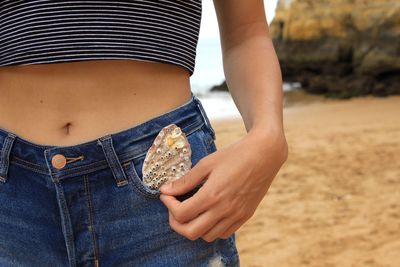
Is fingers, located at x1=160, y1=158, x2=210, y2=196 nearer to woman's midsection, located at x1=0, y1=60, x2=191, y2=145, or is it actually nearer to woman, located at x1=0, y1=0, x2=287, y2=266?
woman, located at x1=0, y1=0, x2=287, y2=266

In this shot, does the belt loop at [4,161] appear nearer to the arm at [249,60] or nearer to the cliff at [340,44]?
the arm at [249,60]

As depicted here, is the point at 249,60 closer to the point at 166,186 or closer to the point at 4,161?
the point at 166,186

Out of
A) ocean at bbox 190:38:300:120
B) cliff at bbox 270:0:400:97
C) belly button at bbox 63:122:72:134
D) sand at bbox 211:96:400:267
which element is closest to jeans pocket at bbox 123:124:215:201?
belly button at bbox 63:122:72:134

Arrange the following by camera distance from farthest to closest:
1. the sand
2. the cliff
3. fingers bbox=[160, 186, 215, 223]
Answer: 1. the cliff
2. the sand
3. fingers bbox=[160, 186, 215, 223]

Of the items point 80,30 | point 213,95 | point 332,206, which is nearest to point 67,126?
point 80,30

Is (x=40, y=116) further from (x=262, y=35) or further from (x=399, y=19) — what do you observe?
(x=399, y=19)

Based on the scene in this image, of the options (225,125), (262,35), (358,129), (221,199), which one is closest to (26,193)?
(221,199)

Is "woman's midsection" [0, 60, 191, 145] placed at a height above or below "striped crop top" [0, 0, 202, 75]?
below
